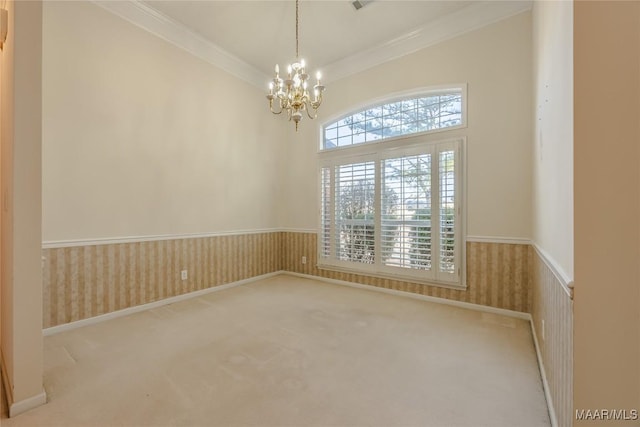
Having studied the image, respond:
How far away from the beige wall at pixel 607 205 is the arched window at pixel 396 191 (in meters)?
2.52

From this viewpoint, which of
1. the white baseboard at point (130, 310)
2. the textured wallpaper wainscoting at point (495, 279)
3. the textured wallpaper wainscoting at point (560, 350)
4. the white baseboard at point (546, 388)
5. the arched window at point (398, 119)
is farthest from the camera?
the arched window at point (398, 119)

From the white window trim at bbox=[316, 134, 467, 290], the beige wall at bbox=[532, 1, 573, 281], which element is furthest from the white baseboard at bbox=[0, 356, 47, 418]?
the white window trim at bbox=[316, 134, 467, 290]

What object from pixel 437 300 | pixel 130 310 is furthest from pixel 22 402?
pixel 437 300

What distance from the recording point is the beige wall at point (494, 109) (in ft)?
10.4

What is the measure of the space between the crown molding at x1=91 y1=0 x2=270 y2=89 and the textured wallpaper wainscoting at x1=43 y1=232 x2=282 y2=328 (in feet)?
8.57

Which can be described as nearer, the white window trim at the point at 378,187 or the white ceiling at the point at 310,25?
the white ceiling at the point at 310,25

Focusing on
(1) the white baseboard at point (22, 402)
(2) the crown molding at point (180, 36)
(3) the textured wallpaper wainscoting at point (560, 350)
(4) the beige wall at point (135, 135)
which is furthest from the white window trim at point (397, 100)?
(1) the white baseboard at point (22, 402)

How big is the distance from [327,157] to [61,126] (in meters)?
3.36

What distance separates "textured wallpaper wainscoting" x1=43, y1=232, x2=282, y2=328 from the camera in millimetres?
2826

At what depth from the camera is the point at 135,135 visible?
3387mm

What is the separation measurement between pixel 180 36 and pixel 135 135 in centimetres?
150

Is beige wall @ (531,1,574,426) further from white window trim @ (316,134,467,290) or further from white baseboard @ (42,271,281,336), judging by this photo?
white baseboard @ (42,271,281,336)

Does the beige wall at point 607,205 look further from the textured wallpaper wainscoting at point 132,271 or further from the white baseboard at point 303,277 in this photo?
the textured wallpaper wainscoting at point 132,271

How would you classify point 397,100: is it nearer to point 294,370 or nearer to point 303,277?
point 303,277
